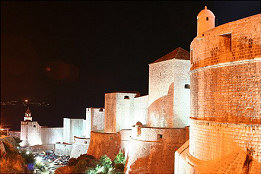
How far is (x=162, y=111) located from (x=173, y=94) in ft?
5.11

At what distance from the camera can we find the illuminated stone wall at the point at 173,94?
17.9m

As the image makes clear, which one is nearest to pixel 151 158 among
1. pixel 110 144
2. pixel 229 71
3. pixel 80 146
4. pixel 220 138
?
pixel 110 144

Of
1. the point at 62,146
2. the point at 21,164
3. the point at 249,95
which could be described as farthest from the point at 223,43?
the point at 62,146

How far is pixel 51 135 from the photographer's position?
120ft

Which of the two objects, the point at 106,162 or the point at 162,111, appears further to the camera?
the point at 106,162

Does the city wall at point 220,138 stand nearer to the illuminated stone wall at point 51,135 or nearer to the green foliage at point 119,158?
the green foliage at point 119,158

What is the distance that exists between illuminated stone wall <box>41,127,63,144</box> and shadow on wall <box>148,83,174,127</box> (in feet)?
68.4

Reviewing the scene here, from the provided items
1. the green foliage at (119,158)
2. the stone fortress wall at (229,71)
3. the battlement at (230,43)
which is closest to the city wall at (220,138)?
the stone fortress wall at (229,71)

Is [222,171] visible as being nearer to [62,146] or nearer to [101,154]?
[101,154]

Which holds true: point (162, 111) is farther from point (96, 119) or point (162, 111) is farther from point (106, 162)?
point (96, 119)

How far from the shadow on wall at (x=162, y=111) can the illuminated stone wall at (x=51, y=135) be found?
68.4 ft

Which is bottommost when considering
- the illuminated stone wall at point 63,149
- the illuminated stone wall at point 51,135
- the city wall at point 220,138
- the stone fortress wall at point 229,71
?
the illuminated stone wall at point 63,149

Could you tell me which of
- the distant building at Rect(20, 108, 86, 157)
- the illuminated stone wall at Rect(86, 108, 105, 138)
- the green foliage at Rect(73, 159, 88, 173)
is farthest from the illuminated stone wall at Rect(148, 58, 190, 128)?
the distant building at Rect(20, 108, 86, 157)

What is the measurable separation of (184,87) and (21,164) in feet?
37.5
